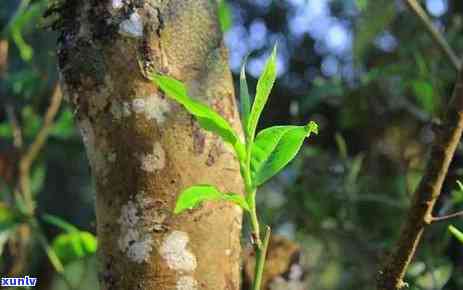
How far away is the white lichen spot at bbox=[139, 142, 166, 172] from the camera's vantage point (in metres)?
0.72

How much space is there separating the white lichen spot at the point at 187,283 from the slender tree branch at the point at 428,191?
0.16 metres

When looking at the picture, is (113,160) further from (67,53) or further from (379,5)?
(379,5)

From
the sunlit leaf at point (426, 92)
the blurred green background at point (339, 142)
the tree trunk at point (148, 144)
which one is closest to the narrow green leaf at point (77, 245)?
the blurred green background at point (339, 142)

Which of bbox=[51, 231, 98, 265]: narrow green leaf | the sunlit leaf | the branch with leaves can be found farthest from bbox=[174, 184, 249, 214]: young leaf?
the sunlit leaf

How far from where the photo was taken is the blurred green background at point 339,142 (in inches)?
59.7

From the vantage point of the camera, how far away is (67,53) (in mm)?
768

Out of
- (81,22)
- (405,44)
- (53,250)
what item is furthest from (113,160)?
(405,44)

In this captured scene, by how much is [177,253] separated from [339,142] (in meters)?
0.91

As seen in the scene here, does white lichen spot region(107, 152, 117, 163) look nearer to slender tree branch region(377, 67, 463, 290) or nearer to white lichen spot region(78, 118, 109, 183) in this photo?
white lichen spot region(78, 118, 109, 183)

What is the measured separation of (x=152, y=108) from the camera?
0.73 m

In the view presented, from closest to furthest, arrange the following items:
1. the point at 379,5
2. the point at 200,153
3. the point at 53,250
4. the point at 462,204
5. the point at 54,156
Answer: the point at 200,153
the point at 53,250
the point at 462,204
the point at 379,5
the point at 54,156

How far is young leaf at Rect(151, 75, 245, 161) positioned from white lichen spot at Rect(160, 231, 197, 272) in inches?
4.6

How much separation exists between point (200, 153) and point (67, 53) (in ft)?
0.54

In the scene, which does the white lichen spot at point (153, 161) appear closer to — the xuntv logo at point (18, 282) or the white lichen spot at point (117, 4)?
the white lichen spot at point (117, 4)
